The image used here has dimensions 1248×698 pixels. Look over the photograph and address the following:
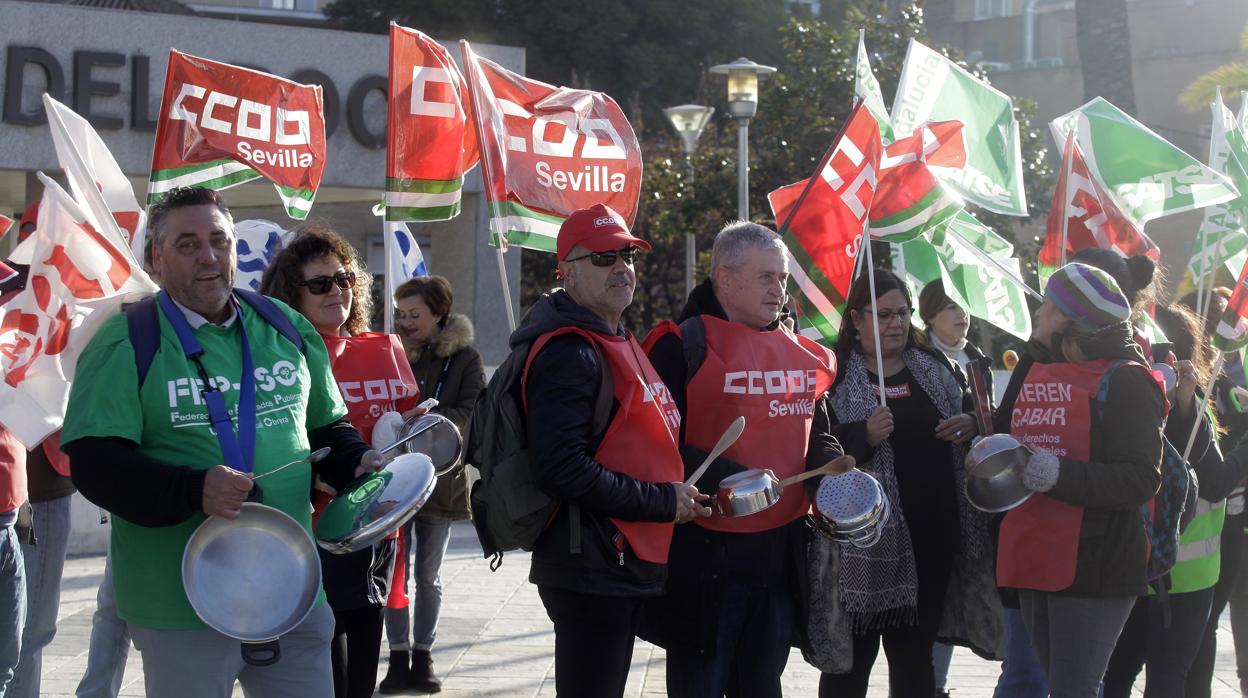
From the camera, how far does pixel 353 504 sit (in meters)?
3.41

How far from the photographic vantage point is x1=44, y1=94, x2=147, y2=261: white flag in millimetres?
5082

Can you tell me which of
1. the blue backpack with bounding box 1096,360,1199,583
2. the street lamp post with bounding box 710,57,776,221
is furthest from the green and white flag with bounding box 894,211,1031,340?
the street lamp post with bounding box 710,57,776,221

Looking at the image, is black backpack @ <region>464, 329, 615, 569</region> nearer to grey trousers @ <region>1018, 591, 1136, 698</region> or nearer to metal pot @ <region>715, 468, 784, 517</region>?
metal pot @ <region>715, 468, 784, 517</region>

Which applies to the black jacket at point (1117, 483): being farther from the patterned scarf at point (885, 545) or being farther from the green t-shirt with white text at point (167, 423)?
the green t-shirt with white text at point (167, 423)

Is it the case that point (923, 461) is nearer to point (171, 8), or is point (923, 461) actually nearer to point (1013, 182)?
point (1013, 182)

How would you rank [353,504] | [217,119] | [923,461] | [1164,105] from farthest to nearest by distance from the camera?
1. [1164,105]
2. [217,119]
3. [923,461]
4. [353,504]

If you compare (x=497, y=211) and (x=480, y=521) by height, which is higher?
(x=497, y=211)

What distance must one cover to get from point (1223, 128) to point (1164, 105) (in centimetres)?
3204

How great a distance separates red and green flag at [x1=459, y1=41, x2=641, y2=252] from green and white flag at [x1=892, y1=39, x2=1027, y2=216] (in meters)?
1.38

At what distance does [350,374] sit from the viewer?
4.98 metres

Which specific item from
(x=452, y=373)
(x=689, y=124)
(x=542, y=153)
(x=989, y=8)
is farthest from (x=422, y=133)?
(x=989, y=8)

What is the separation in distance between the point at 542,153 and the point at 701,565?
7.58ft

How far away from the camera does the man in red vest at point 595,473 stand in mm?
3766

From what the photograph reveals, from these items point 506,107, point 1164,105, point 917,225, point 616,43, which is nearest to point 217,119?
point 506,107
